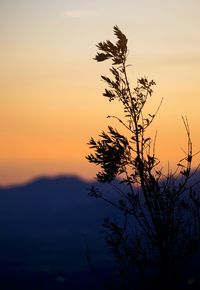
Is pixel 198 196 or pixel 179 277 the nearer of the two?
pixel 179 277

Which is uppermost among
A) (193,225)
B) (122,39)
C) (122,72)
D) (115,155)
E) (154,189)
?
(122,39)

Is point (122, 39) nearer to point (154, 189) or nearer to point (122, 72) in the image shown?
point (122, 72)

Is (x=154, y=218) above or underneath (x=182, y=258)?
above

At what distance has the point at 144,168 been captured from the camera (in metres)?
13.1

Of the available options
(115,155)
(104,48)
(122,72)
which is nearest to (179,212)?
(115,155)

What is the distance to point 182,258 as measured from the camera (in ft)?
40.2

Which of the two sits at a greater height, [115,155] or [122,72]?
[122,72]

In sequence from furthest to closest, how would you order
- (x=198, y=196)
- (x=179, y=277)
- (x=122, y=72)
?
(x=122, y=72), (x=198, y=196), (x=179, y=277)

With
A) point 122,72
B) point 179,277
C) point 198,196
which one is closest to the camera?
point 179,277

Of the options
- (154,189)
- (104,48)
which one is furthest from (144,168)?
(104,48)

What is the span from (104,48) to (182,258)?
640cm

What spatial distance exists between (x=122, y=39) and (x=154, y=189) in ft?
15.1

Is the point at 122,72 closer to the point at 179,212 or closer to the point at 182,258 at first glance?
the point at 179,212

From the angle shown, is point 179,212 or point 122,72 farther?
point 122,72
